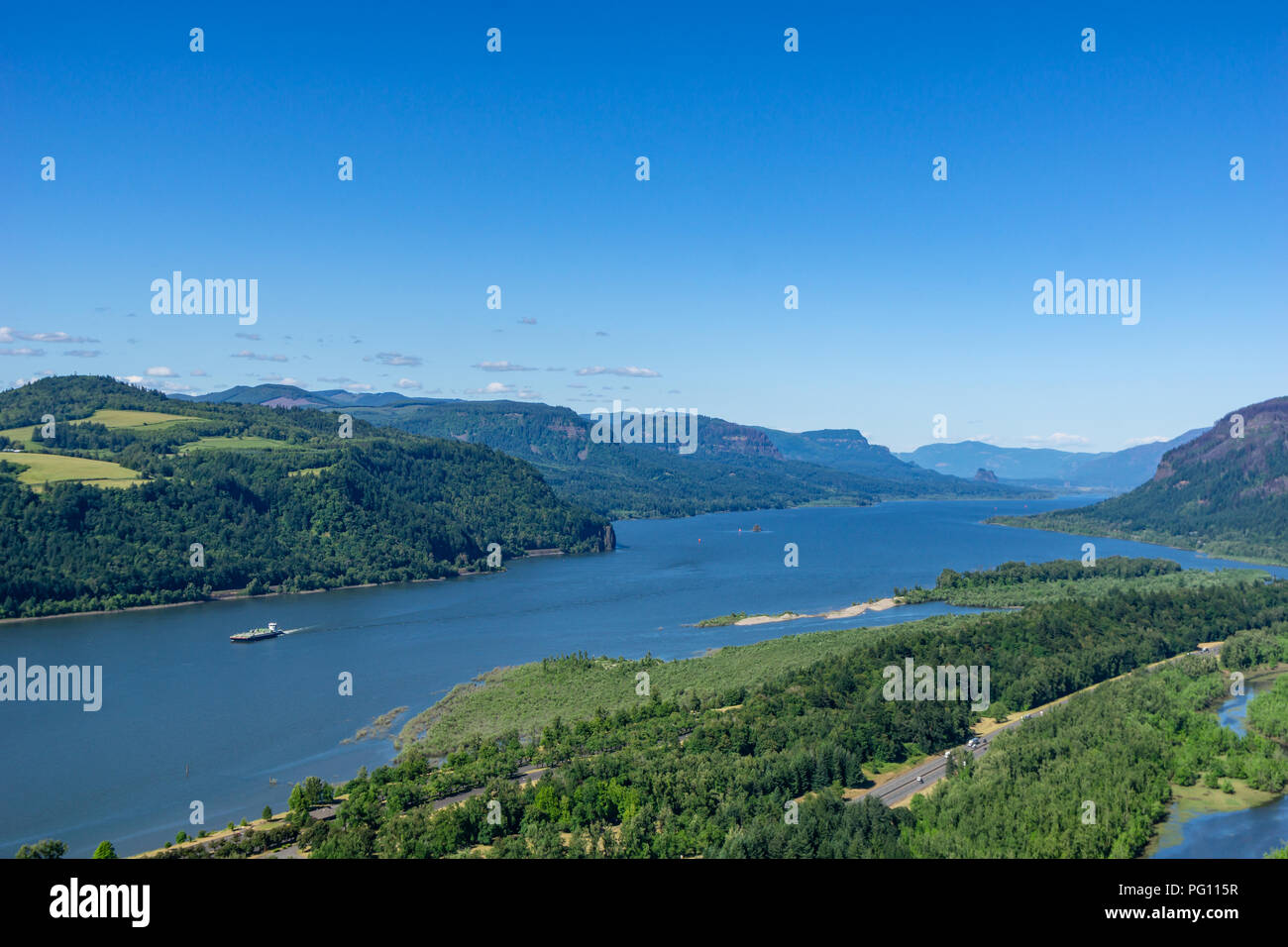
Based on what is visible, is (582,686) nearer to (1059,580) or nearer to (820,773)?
(820,773)

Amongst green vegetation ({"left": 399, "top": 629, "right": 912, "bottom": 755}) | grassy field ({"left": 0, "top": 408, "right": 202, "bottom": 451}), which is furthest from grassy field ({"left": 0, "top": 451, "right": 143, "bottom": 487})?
green vegetation ({"left": 399, "top": 629, "right": 912, "bottom": 755})

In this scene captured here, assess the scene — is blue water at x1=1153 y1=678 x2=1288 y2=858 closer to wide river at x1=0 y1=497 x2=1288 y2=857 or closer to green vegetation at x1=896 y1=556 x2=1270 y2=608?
wide river at x1=0 y1=497 x2=1288 y2=857

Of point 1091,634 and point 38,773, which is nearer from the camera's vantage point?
point 38,773

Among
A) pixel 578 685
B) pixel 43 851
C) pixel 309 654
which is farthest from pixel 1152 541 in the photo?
pixel 43 851

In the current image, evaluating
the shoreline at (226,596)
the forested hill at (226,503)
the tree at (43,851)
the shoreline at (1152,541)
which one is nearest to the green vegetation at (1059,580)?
the shoreline at (1152,541)
